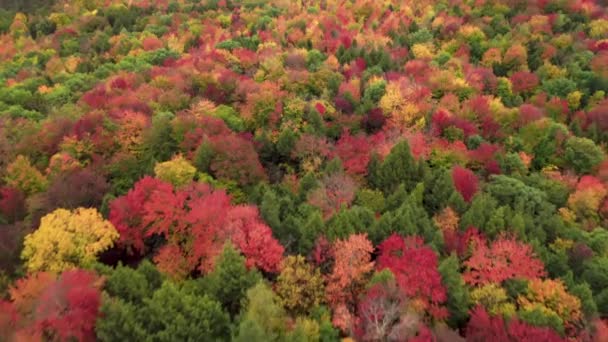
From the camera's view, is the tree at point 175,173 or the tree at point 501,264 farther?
the tree at point 175,173

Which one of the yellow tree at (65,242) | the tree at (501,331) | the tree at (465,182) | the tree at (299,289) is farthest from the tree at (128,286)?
the tree at (465,182)

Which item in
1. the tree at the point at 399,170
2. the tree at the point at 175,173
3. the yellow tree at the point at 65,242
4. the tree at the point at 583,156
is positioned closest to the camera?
the yellow tree at the point at 65,242

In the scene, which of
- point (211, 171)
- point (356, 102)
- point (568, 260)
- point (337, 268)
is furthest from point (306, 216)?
point (356, 102)

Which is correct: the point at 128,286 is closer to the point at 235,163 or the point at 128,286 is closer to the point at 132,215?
the point at 132,215

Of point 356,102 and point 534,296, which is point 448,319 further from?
point 356,102

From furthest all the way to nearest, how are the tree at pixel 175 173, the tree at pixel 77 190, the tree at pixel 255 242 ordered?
1. the tree at pixel 175 173
2. the tree at pixel 77 190
3. the tree at pixel 255 242

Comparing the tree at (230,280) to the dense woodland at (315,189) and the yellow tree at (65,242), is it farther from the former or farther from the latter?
the yellow tree at (65,242)
